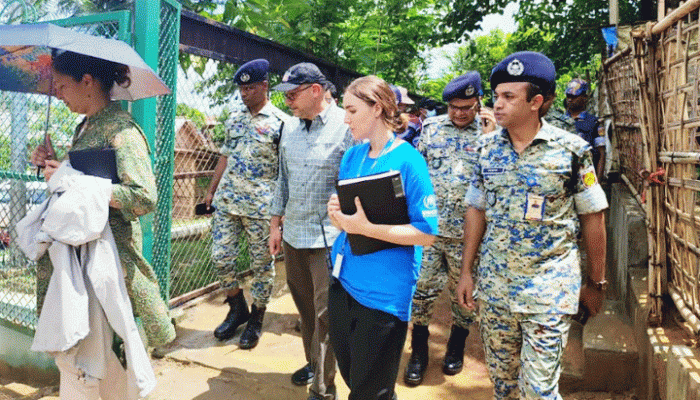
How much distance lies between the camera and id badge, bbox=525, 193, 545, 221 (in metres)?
2.37

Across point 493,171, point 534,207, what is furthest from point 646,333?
point 493,171

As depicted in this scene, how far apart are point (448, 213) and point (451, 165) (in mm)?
323

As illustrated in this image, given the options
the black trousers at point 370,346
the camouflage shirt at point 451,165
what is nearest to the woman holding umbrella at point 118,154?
the black trousers at point 370,346

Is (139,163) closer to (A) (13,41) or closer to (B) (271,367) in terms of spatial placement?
(A) (13,41)

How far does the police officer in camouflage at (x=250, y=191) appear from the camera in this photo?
411cm

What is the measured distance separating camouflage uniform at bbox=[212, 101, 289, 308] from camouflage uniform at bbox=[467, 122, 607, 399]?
207 centimetres

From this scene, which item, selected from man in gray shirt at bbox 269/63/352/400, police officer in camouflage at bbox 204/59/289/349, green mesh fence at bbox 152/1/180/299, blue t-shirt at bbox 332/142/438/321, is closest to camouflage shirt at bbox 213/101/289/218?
police officer in camouflage at bbox 204/59/289/349

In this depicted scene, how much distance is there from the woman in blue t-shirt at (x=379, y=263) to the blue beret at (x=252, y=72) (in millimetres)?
1859

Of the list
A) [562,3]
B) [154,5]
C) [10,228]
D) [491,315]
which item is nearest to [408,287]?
[491,315]

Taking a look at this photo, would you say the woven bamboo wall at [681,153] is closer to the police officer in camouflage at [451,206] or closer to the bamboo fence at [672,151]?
the bamboo fence at [672,151]

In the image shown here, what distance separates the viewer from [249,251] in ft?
13.8

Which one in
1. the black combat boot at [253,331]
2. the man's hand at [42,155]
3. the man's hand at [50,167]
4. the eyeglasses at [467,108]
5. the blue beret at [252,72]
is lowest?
the black combat boot at [253,331]

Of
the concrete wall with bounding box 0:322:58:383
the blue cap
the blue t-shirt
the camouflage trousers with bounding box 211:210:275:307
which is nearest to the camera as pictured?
the blue t-shirt

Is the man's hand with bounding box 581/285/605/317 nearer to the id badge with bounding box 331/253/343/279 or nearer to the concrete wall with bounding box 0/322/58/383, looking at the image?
the id badge with bounding box 331/253/343/279
